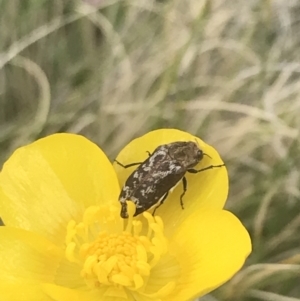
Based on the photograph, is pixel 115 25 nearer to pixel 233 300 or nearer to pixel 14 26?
pixel 14 26

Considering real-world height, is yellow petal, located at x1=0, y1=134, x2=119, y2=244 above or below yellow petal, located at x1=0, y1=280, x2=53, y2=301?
above

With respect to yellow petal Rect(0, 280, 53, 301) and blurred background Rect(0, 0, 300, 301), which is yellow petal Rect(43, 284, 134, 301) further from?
blurred background Rect(0, 0, 300, 301)

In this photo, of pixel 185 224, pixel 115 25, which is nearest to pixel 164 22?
pixel 115 25

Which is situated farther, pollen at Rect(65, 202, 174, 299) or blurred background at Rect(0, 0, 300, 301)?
blurred background at Rect(0, 0, 300, 301)

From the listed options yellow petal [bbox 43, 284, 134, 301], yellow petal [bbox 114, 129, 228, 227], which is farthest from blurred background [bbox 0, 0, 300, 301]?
yellow petal [bbox 43, 284, 134, 301]

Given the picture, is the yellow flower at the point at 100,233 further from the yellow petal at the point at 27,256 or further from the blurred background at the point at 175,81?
the blurred background at the point at 175,81

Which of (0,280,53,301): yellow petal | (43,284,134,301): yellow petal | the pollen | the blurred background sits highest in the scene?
the blurred background

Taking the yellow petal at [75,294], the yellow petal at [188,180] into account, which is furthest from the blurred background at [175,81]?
the yellow petal at [75,294]
